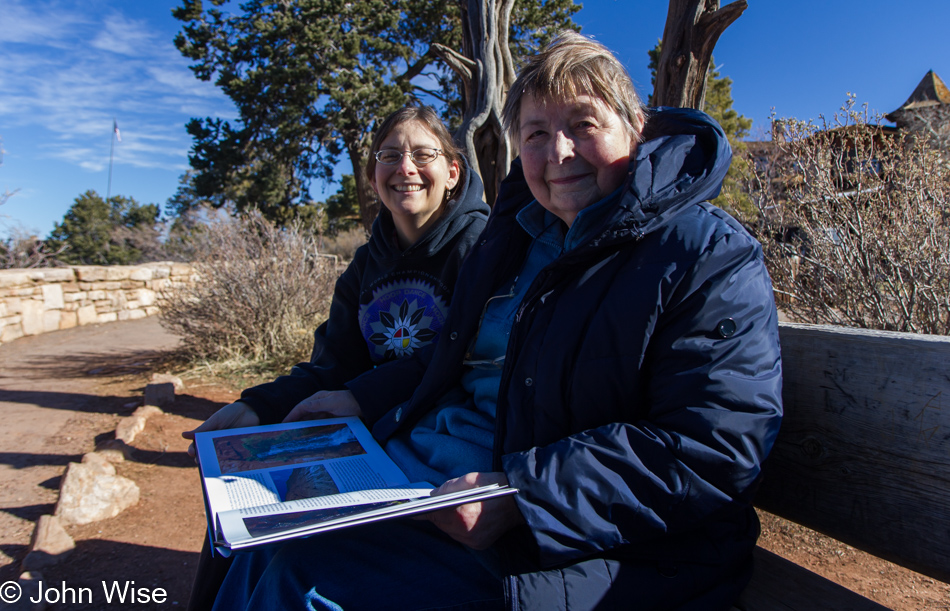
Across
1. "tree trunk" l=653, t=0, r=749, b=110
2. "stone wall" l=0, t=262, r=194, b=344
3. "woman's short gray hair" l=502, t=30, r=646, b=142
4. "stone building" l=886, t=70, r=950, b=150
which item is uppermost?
"stone building" l=886, t=70, r=950, b=150

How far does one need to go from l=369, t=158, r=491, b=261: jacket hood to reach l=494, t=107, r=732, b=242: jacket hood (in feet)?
2.65

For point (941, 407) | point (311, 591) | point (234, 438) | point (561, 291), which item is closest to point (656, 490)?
point (561, 291)

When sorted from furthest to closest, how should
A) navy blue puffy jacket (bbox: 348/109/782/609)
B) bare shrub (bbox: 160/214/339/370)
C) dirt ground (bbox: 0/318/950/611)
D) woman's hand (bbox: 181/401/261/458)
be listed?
1. bare shrub (bbox: 160/214/339/370)
2. dirt ground (bbox: 0/318/950/611)
3. woman's hand (bbox: 181/401/261/458)
4. navy blue puffy jacket (bbox: 348/109/782/609)

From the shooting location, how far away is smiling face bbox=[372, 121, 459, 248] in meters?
2.11

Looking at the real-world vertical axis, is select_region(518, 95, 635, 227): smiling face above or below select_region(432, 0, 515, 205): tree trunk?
below

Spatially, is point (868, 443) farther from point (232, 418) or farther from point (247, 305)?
point (247, 305)

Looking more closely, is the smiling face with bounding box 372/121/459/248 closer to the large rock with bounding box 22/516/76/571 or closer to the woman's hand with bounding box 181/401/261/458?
the woman's hand with bounding box 181/401/261/458

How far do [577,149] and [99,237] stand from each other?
1058 inches

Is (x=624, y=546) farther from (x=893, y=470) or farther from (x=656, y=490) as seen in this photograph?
(x=893, y=470)

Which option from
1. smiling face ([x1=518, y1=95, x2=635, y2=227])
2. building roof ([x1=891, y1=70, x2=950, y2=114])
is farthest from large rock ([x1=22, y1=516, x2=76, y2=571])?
building roof ([x1=891, y1=70, x2=950, y2=114])

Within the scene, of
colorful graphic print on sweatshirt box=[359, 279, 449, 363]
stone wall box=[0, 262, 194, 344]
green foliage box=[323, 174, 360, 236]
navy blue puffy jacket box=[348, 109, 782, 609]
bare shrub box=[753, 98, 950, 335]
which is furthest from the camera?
green foliage box=[323, 174, 360, 236]

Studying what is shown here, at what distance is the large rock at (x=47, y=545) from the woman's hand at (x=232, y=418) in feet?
5.07

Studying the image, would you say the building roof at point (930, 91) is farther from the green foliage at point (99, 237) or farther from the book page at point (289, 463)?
the green foliage at point (99, 237)

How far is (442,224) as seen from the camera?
2082 mm
